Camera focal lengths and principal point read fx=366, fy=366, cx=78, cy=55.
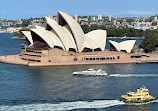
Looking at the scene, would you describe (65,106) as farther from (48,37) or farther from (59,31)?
(59,31)

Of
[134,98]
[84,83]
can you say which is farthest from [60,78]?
[134,98]

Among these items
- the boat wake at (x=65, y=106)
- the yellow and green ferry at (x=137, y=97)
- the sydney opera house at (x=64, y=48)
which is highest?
the sydney opera house at (x=64, y=48)

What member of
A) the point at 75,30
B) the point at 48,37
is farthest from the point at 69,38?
the point at 48,37

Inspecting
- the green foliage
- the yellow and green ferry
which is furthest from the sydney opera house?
the yellow and green ferry

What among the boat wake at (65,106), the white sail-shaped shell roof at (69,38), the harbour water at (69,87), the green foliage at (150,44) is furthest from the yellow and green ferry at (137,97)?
the green foliage at (150,44)

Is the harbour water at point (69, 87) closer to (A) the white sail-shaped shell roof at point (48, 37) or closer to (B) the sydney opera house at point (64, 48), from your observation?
(B) the sydney opera house at point (64, 48)

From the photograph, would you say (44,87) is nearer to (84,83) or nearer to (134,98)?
(84,83)
